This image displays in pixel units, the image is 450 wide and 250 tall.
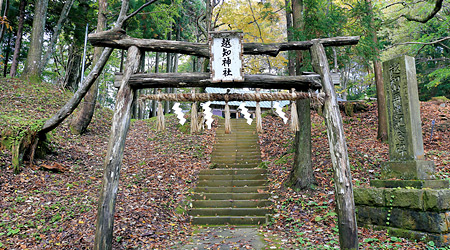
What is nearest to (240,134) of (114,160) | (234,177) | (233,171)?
(233,171)

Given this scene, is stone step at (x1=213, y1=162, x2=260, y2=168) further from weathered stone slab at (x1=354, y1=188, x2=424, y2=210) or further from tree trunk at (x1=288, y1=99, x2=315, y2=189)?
weathered stone slab at (x1=354, y1=188, x2=424, y2=210)

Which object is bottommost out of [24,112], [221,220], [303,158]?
[221,220]

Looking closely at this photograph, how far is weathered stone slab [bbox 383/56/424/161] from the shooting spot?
19.0 feet

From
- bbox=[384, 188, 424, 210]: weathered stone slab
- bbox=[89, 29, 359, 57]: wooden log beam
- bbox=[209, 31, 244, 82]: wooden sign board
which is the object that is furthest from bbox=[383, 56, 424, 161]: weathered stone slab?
bbox=[209, 31, 244, 82]: wooden sign board

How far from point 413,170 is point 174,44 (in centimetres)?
548

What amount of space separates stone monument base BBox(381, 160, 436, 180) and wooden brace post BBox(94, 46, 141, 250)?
5.69 metres

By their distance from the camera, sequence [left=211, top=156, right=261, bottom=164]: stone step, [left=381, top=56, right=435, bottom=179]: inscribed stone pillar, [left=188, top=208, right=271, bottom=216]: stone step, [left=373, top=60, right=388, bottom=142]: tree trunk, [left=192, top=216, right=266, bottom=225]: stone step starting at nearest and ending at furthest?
[left=381, top=56, right=435, bottom=179]: inscribed stone pillar
[left=192, top=216, right=266, bottom=225]: stone step
[left=188, top=208, right=271, bottom=216]: stone step
[left=373, top=60, right=388, bottom=142]: tree trunk
[left=211, top=156, right=261, bottom=164]: stone step

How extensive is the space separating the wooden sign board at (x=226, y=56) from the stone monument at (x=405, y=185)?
3.73 m

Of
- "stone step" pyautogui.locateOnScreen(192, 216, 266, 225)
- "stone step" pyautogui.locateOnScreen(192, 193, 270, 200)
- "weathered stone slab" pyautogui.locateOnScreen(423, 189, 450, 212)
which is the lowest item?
"stone step" pyautogui.locateOnScreen(192, 216, 266, 225)

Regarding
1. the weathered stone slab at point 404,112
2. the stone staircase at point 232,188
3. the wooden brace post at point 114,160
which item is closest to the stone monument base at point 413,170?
the weathered stone slab at point 404,112

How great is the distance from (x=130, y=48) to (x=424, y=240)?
635 cm

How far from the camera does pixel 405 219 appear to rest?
16.9 ft

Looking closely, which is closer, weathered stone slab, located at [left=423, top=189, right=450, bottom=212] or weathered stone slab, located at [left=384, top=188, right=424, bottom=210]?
weathered stone slab, located at [left=423, top=189, right=450, bottom=212]

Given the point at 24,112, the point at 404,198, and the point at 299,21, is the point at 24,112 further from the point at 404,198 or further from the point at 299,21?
the point at 404,198
